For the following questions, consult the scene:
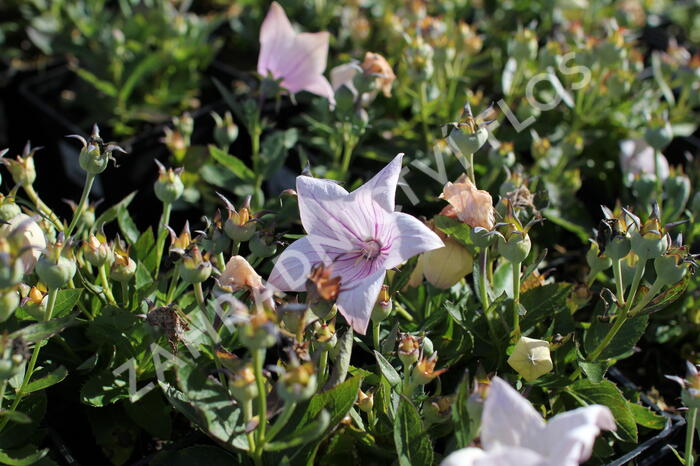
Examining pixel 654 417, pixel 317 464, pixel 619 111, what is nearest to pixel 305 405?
pixel 317 464

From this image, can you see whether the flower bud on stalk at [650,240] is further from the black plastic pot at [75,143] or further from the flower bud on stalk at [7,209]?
the black plastic pot at [75,143]

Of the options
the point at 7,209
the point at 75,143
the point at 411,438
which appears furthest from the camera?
the point at 75,143

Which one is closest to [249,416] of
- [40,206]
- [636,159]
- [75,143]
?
[40,206]

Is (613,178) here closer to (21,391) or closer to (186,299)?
(186,299)

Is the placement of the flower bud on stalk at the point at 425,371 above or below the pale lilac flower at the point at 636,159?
above

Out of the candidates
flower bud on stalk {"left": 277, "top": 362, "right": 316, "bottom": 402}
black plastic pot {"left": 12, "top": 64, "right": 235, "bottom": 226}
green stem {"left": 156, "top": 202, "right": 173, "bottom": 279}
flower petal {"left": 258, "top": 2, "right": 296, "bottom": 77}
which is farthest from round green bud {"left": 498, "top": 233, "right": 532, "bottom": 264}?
black plastic pot {"left": 12, "top": 64, "right": 235, "bottom": 226}

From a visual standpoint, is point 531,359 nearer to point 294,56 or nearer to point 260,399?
point 260,399

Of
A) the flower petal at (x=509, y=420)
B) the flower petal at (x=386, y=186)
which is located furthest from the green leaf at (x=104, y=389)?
the flower petal at (x=509, y=420)
